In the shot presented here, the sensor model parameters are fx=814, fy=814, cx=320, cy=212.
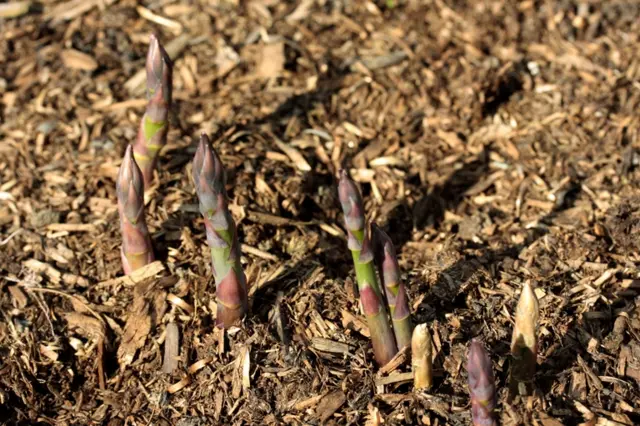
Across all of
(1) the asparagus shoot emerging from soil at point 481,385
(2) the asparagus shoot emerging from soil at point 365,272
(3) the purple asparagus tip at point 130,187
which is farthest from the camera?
(3) the purple asparagus tip at point 130,187

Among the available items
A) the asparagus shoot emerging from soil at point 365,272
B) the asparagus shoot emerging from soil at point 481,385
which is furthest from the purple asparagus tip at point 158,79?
the asparagus shoot emerging from soil at point 481,385

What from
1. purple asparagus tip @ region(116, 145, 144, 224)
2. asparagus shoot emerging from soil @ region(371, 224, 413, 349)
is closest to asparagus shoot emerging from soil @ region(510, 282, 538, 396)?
asparagus shoot emerging from soil @ region(371, 224, 413, 349)

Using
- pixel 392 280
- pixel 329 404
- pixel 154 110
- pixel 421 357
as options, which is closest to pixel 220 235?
pixel 392 280

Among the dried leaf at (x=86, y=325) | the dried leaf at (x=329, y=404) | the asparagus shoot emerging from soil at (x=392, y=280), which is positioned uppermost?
the asparagus shoot emerging from soil at (x=392, y=280)

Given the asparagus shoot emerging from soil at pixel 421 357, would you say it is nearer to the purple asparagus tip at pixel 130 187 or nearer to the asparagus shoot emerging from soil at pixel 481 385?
the asparagus shoot emerging from soil at pixel 481 385

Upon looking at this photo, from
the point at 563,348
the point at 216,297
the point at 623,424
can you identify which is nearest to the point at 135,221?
the point at 216,297

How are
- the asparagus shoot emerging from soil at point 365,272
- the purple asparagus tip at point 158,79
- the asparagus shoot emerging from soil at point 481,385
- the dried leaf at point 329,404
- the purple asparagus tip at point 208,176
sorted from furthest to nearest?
the purple asparagus tip at point 158,79, the dried leaf at point 329,404, the purple asparagus tip at point 208,176, the asparagus shoot emerging from soil at point 365,272, the asparagus shoot emerging from soil at point 481,385
